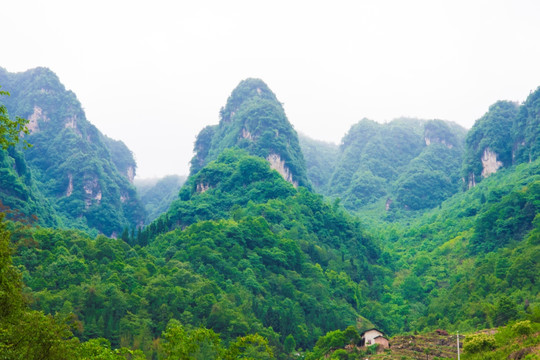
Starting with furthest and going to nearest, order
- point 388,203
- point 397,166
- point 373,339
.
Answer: point 397,166 → point 388,203 → point 373,339

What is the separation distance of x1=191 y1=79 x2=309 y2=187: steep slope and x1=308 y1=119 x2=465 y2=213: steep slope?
748 inches

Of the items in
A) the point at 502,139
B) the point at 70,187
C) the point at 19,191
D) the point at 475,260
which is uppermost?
the point at 502,139

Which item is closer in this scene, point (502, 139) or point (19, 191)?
point (19, 191)

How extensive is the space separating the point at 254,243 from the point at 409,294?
16950 mm

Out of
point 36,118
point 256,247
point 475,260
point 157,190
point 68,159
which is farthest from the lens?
point 157,190

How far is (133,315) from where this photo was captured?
37.8 m

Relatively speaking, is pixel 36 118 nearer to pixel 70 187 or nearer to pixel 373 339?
pixel 70 187

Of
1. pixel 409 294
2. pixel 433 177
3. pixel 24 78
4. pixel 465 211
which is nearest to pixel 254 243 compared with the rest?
pixel 409 294

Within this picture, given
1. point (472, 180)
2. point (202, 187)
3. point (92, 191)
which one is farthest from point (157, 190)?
point (472, 180)

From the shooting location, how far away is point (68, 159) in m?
98.6

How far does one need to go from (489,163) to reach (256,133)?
34214 mm

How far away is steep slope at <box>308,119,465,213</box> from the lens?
4210 inches

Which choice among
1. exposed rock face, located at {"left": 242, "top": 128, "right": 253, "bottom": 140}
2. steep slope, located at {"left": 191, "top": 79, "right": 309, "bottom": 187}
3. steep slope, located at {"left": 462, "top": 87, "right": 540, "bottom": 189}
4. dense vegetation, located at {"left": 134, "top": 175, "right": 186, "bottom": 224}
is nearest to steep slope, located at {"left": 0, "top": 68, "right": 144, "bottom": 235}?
steep slope, located at {"left": 191, "top": 79, "right": 309, "bottom": 187}

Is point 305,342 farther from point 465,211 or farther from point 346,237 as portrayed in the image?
point 465,211
